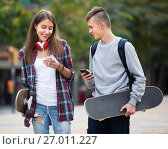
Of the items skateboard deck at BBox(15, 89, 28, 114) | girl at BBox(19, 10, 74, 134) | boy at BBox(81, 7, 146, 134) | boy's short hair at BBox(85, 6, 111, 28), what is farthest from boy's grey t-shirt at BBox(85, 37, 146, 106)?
skateboard deck at BBox(15, 89, 28, 114)

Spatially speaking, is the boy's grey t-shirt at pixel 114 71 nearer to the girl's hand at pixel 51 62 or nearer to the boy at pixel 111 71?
the boy at pixel 111 71

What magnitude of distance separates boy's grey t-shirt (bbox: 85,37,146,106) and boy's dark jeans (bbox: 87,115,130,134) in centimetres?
20

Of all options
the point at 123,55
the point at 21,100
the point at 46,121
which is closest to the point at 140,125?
the point at 46,121

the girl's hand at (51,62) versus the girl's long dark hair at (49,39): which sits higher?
the girl's long dark hair at (49,39)

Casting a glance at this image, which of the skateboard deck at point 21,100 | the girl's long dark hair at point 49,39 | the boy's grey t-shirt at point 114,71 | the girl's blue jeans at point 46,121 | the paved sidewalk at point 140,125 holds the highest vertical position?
the girl's long dark hair at point 49,39

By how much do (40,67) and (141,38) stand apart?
17.7m

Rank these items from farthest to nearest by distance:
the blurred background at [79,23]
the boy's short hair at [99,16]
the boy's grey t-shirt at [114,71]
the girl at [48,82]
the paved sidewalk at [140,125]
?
the blurred background at [79,23], the paved sidewalk at [140,125], the girl at [48,82], the boy's short hair at [99,16], the boy's grey t-shirt at [114,71]

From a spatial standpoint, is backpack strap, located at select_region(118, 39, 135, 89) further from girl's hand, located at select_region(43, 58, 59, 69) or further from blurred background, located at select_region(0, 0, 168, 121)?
blurred background, located at select_region(0, 0, 168, 121)

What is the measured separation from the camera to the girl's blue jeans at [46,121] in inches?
140

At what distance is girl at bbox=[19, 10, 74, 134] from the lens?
3.55 metres

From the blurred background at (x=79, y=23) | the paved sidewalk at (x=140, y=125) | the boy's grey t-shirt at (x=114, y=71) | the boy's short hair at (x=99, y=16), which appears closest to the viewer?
the boy's grey t-shirt at (x=114, y=71)

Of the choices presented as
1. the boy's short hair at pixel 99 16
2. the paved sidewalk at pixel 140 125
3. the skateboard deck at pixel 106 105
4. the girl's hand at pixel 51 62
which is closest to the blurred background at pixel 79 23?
the paved sidewalk at pixel 140 125

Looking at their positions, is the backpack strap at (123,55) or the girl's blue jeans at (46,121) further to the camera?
the girl's blue jeans at (46,121)

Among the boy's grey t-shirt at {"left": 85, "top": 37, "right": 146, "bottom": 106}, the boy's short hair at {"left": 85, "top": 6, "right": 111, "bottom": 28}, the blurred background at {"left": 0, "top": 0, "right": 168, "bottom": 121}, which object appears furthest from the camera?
the blurred background at {"left": 0, "top": 0, "right": 168, "bottom": 121}
